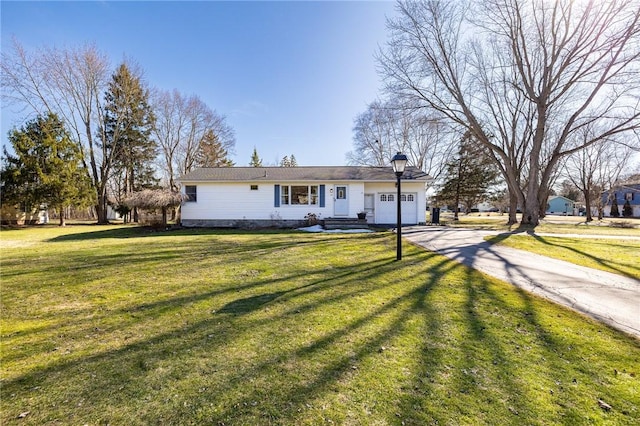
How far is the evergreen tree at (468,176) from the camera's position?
2600 centimetres

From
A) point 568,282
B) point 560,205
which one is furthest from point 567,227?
point 560,205

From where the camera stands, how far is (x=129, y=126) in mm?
24719

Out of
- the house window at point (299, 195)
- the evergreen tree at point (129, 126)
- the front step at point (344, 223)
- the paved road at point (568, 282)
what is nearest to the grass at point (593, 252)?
the paved road at point (568, 282)

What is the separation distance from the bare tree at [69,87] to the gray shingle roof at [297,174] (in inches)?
422

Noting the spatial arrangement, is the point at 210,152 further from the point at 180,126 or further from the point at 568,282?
the point at 568,282

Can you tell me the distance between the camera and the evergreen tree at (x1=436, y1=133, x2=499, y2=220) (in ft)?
85.3

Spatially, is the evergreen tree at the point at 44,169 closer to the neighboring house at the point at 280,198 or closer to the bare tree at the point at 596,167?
the neighboring house at the point at 280,198

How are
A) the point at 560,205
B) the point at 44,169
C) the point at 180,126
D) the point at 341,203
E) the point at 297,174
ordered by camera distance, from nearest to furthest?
1. the point at 341,203
2. the point at 297,174
3. the point at 44,169
4. the point at 180,126
5. the point at 560,205

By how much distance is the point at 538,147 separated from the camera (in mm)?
15250

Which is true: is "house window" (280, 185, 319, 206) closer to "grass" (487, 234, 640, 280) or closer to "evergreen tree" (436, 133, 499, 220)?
"grass" (487, 234, 640, 280)

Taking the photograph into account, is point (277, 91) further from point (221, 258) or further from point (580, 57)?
point (580, 57)

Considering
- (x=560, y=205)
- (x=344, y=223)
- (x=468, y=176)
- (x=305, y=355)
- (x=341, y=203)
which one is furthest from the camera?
(x=560, y=205)

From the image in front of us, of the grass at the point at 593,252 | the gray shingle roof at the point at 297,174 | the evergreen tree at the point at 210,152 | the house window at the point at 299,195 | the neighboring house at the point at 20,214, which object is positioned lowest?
the grass at the point at 593,252

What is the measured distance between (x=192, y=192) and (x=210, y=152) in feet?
55.8
